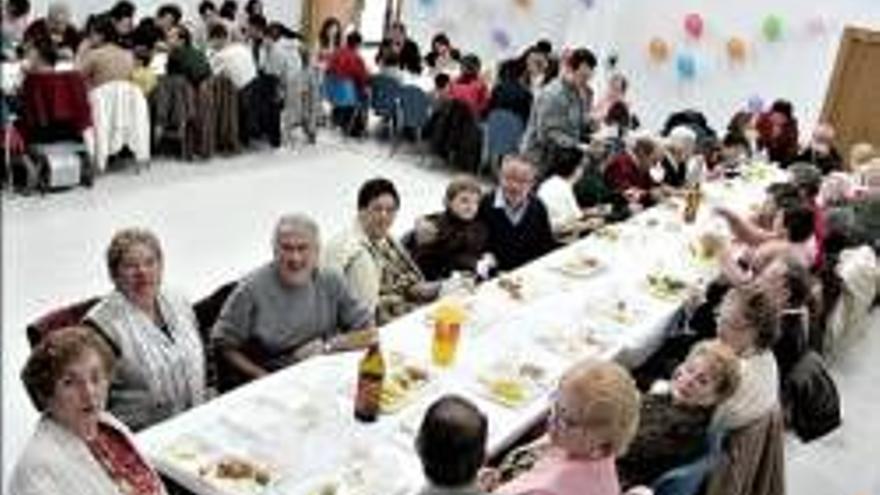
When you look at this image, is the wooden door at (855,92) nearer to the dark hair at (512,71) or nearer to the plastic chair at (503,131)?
the dark hair at (512,71)

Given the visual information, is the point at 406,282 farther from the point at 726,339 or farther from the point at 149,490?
the point at 149,490

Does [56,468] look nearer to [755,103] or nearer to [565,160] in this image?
[565,160]

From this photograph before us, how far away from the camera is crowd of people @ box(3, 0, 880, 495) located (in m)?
2.37

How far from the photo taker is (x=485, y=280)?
14.4 feet

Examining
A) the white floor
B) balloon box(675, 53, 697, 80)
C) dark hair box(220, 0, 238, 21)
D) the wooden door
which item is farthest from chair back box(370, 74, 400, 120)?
the wooden door

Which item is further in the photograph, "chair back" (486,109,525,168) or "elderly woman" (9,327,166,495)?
"chair back" (486,109,525,168)

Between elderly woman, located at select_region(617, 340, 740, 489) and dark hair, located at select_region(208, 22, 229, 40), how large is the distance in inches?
245

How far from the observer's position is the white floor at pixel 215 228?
4742mm

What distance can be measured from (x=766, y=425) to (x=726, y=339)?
1.08 ft

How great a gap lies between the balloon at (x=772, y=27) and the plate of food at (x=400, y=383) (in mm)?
7631

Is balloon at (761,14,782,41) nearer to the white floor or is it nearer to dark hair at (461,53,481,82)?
dark hair at (461,53,481,82)

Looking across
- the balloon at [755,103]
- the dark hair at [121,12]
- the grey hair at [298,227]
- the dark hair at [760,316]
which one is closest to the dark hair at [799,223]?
the dark hair at [760,316]

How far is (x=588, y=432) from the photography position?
2.45 metres

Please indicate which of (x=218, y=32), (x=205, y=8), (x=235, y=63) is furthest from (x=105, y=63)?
(x=205, y=8)
